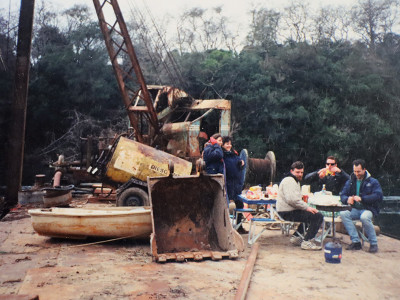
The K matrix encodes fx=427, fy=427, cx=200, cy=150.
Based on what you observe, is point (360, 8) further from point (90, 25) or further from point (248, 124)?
point (90, 25)

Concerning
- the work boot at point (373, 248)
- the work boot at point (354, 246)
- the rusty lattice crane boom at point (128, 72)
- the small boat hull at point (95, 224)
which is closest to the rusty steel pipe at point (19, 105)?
the rusty lattice crane boom at point (128, 72)

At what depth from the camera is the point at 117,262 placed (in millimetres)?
6230

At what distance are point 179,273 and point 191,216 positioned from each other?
1.53m

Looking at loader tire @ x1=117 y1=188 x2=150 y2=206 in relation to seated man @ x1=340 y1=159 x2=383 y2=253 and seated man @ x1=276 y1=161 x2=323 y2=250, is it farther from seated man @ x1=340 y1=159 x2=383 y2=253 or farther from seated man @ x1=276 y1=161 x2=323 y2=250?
seated man @ x1=340 y1=159 x2=383 y2=253

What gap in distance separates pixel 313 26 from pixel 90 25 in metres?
16.9

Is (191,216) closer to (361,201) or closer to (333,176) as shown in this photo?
(361,201)

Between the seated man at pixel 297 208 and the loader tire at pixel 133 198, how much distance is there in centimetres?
379

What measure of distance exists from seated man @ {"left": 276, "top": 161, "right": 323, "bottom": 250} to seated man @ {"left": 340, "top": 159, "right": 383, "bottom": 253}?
520 mm

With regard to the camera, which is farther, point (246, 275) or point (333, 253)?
point (333, 253)

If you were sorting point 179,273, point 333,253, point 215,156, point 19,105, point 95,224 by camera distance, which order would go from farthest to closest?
point 19,105, point 215,156, point 95,224, point 333,253, point 179,273

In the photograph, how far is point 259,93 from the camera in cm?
2791

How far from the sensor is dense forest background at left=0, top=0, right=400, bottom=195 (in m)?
27.9

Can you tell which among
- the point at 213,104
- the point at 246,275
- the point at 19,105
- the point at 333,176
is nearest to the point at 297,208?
the point at 333,176

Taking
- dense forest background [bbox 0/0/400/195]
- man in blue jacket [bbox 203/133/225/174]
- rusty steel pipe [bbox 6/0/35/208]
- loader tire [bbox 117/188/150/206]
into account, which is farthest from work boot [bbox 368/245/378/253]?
dense forest background [bbox 0/0/400/195]
